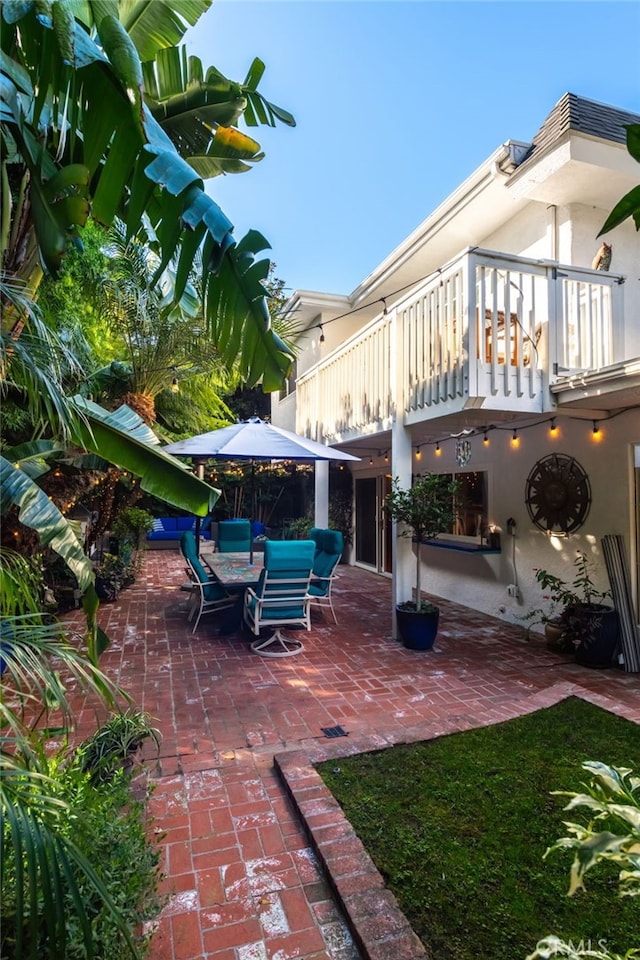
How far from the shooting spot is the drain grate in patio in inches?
164

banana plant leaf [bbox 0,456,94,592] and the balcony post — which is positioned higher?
the balcony post

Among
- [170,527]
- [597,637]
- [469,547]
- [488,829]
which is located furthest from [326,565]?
[170,527]

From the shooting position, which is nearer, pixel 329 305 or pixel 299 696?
pixel 299 696

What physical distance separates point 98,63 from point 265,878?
3.99 m

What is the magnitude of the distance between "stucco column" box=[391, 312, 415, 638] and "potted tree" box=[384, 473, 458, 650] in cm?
37

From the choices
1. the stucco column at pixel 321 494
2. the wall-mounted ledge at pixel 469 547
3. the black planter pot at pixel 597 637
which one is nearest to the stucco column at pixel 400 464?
the wall-mounted ledge at pixel 469 547

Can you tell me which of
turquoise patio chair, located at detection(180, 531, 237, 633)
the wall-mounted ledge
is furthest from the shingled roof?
turquoise patio chair, located at detection(180, 531, 237, 633)

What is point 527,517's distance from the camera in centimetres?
746

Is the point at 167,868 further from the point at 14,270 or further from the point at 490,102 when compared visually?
the point at 490,102

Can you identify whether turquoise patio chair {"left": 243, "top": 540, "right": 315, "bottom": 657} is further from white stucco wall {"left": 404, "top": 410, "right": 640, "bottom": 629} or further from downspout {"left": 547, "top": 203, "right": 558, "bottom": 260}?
downspout {"left": 547, "top": 203, "right": 558, "bottom": 260}

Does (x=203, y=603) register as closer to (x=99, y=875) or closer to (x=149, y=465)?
(x=149, y=465)

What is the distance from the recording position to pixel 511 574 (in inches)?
307

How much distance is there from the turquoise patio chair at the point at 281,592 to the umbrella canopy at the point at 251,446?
4.83 ft

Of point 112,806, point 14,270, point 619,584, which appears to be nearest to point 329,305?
point 619,584
